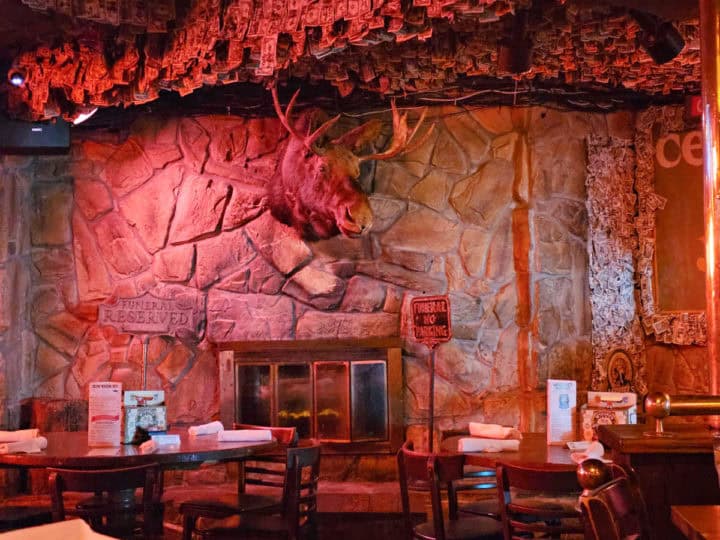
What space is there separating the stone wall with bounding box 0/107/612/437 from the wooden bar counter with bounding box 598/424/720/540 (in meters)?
3.40

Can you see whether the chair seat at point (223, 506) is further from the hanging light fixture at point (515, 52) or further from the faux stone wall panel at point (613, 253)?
the faux stone wall panel at point (613, 253)

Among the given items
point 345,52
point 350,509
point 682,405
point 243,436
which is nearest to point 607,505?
point 682,405

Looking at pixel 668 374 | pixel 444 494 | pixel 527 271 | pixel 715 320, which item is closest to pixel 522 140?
pixel 527 271

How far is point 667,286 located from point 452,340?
1704 mm

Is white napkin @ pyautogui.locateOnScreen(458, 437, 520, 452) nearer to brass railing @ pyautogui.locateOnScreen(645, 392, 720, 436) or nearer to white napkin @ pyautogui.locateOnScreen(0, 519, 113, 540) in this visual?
brass railing @ pyautogui.locateOnScreen(645, 392, 720, 436)

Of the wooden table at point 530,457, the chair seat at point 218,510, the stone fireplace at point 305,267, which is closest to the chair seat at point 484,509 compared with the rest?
the wooden table at point 530,457

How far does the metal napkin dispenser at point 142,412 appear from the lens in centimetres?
477

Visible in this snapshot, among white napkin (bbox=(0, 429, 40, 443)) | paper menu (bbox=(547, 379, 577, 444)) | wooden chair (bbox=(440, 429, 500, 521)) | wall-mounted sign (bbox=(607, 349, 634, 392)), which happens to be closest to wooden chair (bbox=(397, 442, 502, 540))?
wooden chair (bbox=(440, 429, 500, 521))

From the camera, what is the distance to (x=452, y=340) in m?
6.79

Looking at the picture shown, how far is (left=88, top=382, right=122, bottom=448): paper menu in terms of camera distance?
4.63m

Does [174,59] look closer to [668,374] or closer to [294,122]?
[294,122]

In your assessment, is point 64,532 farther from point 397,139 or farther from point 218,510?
point 397,139

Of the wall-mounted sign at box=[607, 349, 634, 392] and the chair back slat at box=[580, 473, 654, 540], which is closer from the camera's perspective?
the chair back slat at box=[580, 473, 654, 540]

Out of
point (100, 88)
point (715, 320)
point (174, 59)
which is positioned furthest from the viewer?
point (100, 88)
